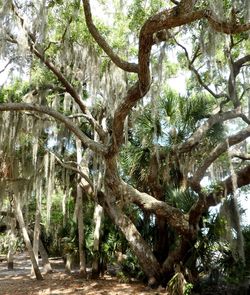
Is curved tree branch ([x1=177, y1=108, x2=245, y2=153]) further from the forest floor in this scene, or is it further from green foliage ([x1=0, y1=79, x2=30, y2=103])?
green foliage ([x1=0, y1=79, x2=30, y2=103])

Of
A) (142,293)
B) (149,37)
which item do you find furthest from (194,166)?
(149,37)

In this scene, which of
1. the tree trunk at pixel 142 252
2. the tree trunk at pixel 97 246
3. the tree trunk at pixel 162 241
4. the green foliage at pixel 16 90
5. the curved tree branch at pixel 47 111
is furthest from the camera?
the green foliage at pixel 16 90

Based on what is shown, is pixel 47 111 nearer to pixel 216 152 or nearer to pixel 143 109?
pixel 143 109

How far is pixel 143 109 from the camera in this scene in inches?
342

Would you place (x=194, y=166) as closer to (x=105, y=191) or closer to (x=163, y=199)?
(x=163, y=199)

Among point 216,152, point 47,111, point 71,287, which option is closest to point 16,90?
point 47,111

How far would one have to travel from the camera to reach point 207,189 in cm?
809

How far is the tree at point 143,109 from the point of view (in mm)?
6535

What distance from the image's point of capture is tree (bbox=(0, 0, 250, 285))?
654 centimetres

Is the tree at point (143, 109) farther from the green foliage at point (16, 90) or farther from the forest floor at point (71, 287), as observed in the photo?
the green foliage at point (16, 90)

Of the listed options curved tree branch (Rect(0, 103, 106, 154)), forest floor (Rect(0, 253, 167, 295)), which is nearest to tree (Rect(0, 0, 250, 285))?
curved tree branch (Rect(0, 103, 106, 154))

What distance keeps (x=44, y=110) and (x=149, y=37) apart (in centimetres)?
259

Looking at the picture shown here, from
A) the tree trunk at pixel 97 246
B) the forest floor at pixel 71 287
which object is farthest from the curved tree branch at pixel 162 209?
the tree trunk at pixel 97 246

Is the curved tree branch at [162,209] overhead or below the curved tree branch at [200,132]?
below
